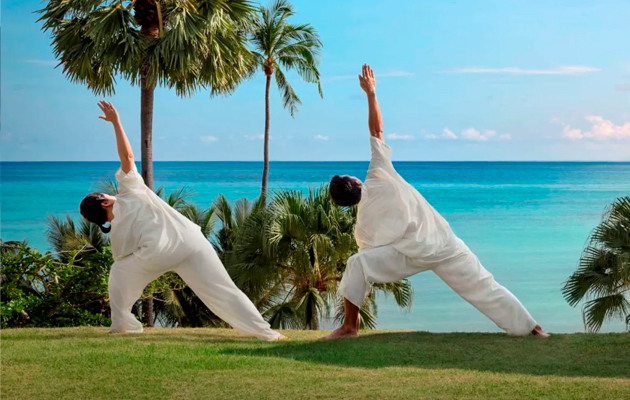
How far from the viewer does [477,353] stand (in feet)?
24.0

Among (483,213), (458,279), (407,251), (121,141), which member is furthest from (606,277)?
(483,213)

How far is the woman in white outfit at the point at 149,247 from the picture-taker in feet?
26.0

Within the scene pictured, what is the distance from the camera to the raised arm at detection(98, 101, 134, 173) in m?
7.78

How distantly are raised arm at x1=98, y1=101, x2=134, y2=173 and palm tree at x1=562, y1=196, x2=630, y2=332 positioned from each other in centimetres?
701

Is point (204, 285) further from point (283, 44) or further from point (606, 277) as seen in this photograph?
point (283, 44)

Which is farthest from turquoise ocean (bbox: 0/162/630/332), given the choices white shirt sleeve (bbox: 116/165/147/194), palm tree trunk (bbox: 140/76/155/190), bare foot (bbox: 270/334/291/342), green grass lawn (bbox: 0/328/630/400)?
white shirt sleeve (bbox: 116/165/147/194)

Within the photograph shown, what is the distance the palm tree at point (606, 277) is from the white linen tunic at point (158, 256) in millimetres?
5780

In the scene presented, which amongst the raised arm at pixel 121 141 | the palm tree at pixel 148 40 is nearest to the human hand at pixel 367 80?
the raised arm at pixel 121 141

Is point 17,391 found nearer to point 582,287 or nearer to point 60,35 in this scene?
point 582,287

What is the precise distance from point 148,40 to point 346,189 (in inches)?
303

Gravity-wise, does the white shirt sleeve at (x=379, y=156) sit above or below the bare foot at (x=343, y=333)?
above

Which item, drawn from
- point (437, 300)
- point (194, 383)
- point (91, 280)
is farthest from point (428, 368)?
point (437, 300)

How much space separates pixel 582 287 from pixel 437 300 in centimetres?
1394

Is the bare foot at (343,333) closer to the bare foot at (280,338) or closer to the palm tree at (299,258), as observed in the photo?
the bare foot at (280,338)
